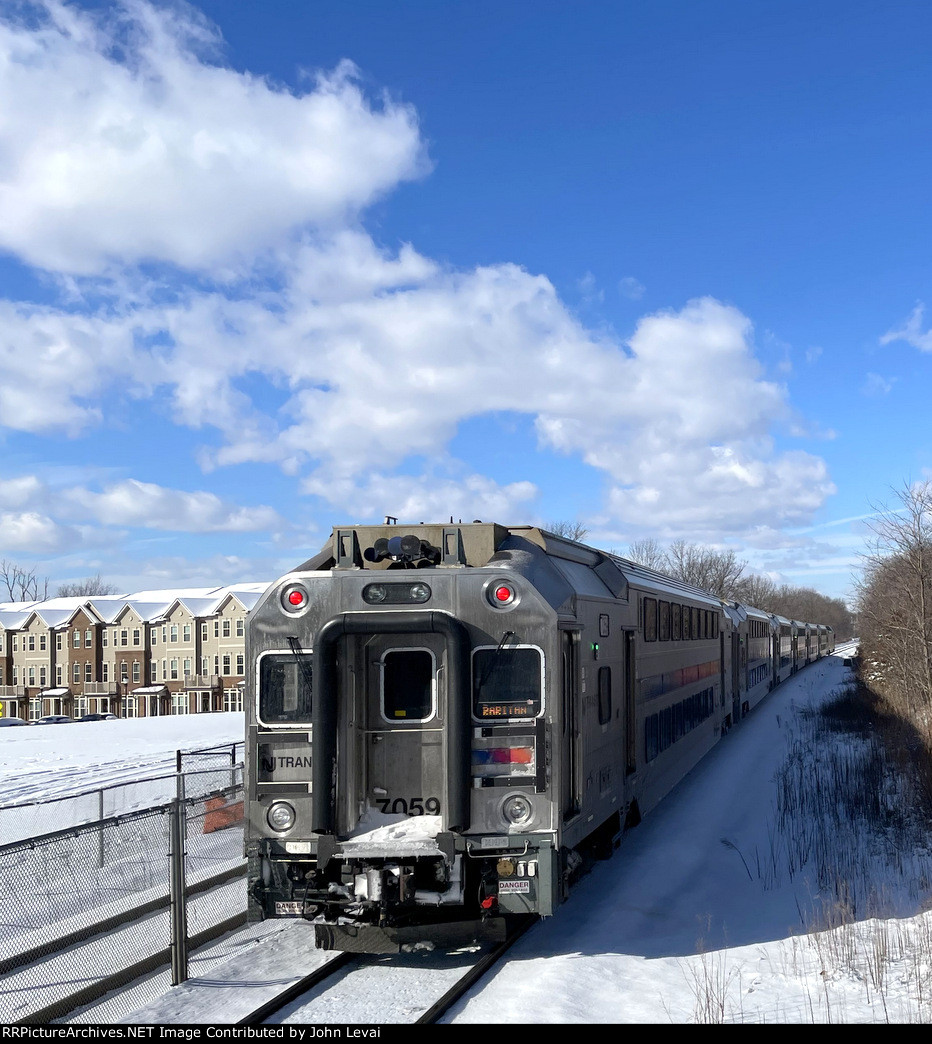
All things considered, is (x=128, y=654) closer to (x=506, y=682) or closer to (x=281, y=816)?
(x=281, y=816)

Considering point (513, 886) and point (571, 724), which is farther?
point (571, 724)

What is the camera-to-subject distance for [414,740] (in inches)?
338

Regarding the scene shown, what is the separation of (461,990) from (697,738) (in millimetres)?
12389

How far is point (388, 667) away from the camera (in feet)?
28.5

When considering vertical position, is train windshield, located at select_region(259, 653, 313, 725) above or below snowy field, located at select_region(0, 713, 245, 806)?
above

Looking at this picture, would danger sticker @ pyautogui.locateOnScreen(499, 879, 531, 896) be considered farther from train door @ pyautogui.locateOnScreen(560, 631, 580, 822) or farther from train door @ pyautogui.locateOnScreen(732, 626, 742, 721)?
train door @ pyautogui.locateOnScreen(732, 626, 742, 721)

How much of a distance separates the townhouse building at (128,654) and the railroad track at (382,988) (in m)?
55.1

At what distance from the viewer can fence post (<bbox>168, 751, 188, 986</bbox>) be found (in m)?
7.97

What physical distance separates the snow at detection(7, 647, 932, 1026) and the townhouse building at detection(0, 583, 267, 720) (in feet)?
174

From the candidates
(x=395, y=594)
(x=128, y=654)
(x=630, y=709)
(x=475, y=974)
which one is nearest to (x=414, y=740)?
(x=395, y=594)

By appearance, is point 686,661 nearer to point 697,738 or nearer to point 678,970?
point 697,738

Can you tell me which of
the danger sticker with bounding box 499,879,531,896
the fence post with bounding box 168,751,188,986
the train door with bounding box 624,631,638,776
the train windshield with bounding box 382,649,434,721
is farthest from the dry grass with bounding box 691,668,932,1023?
the fence post with bounding box 168,751,188,986

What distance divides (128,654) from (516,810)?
220 ft
